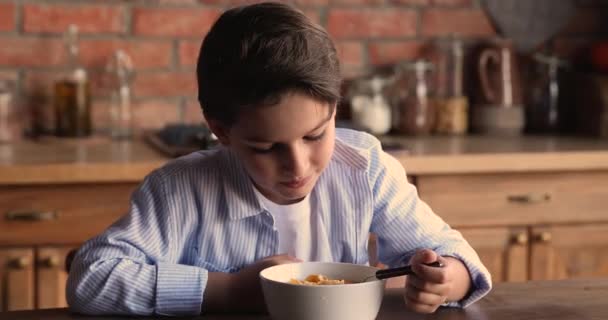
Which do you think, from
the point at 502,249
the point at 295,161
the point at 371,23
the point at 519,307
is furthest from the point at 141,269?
the point at 371,23

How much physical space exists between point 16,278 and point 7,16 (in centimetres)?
82

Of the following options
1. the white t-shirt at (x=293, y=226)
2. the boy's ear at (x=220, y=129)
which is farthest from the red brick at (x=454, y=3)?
the boy's ear at (x=220, y=129)

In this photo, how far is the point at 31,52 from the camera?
2.65 meters

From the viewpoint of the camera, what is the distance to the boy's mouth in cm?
116

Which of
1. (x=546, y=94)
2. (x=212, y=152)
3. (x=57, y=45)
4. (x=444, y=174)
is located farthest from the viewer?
(x=546, y=94)

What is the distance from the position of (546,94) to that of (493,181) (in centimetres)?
61

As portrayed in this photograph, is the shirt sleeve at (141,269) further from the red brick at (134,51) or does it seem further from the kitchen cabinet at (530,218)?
the red brick at (134,51)

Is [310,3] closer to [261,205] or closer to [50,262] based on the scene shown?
[50,262]

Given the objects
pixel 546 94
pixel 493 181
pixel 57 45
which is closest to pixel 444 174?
pixel 493 181

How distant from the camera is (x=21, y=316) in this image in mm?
1128

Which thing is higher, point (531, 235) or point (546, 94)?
point (546, 94)

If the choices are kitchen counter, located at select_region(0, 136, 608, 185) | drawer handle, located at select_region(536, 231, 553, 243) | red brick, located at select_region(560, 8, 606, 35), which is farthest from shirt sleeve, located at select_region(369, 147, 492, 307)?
red brick, located at select_region(560, 8, 606, 35)

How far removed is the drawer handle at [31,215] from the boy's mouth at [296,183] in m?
1.14

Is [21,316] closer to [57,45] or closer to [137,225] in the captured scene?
[137,225]
